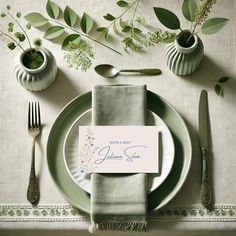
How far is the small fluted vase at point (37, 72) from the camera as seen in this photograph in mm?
906

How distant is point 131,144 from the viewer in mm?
875

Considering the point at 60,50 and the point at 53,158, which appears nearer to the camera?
the point at 53,158

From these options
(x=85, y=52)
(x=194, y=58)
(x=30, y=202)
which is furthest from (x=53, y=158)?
(x=194, y=58)

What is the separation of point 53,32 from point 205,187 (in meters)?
0.48

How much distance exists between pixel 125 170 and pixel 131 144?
5cm

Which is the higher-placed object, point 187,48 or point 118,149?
point 187,48

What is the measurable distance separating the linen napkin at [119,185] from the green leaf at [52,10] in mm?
233

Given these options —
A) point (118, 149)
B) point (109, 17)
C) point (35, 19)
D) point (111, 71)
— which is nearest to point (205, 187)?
point (118, 149)

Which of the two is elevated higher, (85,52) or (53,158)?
(85,52)

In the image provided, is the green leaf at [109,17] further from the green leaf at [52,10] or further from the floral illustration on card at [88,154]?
the floral illustration on card at [88,154]

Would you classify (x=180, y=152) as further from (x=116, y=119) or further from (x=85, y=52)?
(x=85, y=52)

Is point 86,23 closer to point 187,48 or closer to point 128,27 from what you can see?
point 128,27

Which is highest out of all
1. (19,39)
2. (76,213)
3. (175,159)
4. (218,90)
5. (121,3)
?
(121,3)

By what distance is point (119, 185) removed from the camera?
851 mm
